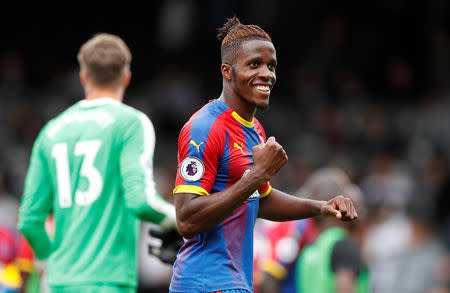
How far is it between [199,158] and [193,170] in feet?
0.22

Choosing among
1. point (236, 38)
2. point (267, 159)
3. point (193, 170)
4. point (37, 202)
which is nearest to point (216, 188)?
point (193, 170)

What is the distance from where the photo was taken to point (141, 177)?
4832mm

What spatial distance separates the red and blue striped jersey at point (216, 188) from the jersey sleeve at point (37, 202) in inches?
61.1

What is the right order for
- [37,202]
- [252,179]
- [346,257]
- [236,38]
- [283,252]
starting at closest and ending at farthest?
[252,179] < [236,38] < [37,202] < [346,257] < [283,252]

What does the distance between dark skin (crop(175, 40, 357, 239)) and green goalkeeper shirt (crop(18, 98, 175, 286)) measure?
0.86 metres

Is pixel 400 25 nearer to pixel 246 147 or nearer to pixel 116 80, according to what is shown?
pixel 116 80

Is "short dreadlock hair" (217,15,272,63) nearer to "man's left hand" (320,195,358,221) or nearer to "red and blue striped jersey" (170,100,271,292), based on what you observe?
"red and blue striped jersey" (170,100,271,292)

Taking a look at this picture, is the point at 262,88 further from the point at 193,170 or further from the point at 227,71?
the point at 193,170

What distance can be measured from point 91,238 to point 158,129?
10.4 m

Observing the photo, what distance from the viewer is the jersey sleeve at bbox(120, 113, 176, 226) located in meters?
4.74

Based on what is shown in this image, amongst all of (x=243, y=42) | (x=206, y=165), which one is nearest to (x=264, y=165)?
(x=206, y=165)

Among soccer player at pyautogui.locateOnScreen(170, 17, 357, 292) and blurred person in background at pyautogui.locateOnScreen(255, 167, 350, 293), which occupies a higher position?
soccer player at pyautogui.locateOnScreen(170, 17, 357, 292)

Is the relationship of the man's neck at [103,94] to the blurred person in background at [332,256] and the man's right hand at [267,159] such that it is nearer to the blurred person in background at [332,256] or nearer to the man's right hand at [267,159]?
the man's right hand at [267,159]

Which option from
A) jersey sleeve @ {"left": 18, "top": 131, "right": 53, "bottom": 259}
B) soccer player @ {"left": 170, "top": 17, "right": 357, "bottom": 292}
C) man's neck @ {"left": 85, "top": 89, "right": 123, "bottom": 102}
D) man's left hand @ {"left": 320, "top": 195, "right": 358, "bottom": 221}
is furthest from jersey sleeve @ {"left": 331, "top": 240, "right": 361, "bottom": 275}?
jersey sleeve @ {"left": 18, "top": 131, "right": 53, "bottom": 259}
